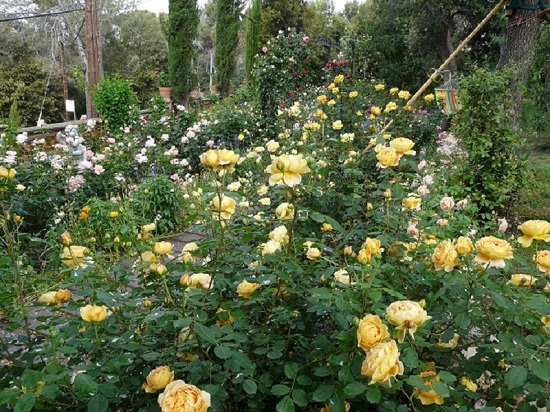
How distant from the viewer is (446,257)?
0.85 meters

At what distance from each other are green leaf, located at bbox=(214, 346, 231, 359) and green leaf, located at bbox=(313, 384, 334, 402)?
0.15 meters

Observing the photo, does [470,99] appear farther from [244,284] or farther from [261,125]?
[244,284]

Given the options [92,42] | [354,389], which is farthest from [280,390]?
[92,42]

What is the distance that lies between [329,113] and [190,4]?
17.1 feet

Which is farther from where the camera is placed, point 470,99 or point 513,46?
point 513,46

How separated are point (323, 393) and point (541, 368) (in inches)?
13.3

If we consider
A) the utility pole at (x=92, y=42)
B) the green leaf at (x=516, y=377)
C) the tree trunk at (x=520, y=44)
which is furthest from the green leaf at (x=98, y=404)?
the utility pole at (x=92, y=42)

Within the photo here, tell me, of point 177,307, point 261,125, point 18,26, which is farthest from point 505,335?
point 18,26

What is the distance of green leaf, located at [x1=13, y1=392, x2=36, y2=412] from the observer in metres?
0.62

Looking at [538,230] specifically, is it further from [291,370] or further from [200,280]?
[200,280]

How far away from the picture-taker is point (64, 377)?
694 mm

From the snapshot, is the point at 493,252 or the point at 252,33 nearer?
the point at 493,252

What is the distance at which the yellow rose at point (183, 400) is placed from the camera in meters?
0.59

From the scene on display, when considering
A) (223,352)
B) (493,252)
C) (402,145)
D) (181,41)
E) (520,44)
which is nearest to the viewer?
(223,352)
